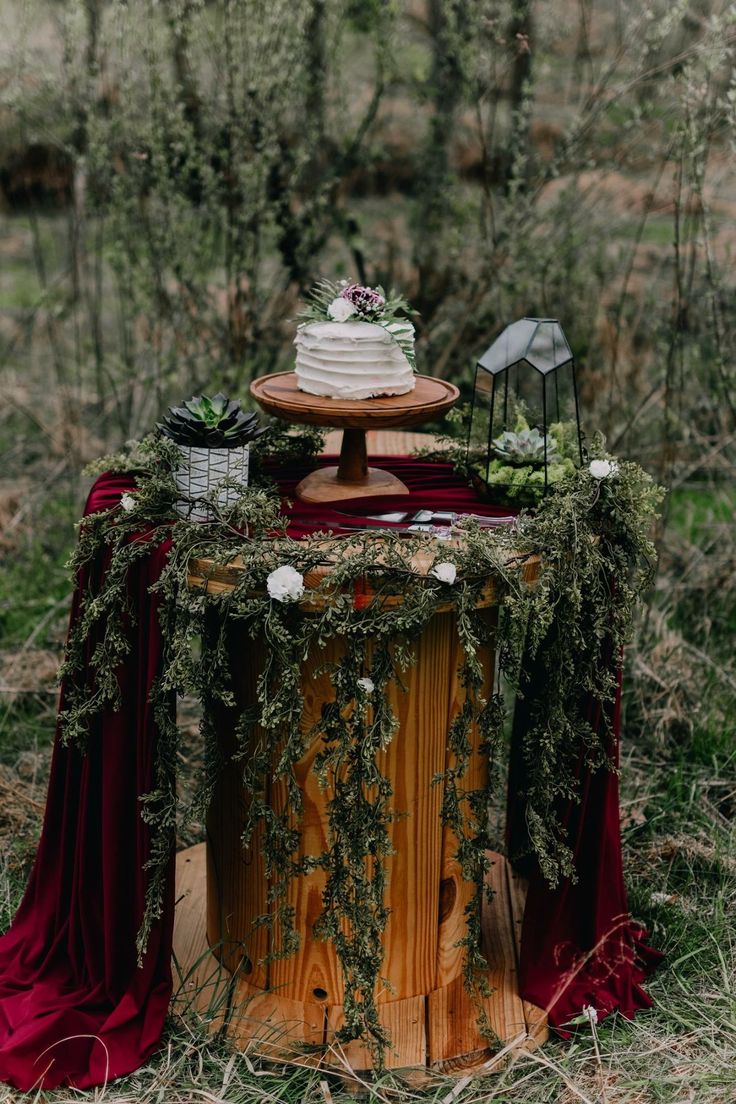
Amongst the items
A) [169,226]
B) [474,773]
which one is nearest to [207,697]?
[474,773]

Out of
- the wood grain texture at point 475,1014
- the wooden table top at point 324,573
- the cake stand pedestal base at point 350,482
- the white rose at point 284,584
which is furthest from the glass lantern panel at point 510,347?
the wood grain texture at point 475,1014

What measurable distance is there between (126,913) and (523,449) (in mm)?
1347

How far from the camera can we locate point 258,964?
8.25ft

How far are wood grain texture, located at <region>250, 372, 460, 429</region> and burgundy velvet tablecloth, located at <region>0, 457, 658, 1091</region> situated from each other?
0.21m

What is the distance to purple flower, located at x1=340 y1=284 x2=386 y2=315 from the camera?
2337 millimetres

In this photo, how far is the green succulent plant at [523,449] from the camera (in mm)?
2535

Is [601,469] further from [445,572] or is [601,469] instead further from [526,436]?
[445,572]

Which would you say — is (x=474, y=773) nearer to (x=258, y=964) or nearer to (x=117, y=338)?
(x=258, y=964)

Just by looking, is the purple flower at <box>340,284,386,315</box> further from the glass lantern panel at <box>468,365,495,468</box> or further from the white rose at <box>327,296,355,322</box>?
the glass lantern panel at <box>468,365,495,468</box>

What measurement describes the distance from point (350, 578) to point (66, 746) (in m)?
0.83

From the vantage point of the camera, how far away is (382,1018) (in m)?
2.50

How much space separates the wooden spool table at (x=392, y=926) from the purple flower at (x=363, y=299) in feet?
2.05

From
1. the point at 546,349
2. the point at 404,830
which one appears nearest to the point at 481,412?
the point at 546,349

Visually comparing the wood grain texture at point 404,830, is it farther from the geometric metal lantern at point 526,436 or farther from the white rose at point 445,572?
the geometric metal lantern at point 526,436
